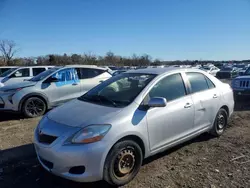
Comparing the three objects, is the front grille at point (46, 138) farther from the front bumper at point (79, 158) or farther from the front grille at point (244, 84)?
the front grille at point (244, 84)

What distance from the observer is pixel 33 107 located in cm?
724

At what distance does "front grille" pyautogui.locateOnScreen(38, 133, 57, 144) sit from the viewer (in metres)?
3.03

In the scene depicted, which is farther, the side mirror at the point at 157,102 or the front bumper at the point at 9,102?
the front bumper at the point at 9,102

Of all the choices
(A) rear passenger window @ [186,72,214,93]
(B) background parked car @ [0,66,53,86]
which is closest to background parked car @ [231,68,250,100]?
(A) rear passenger window @ [186,72,214,93]

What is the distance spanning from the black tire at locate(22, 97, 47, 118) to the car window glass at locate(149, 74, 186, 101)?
15.6 feet

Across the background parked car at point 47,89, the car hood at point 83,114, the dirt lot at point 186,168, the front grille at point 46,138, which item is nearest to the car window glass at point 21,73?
the background parked car at point 47,89

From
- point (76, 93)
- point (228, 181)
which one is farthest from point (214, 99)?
point (76, 93)

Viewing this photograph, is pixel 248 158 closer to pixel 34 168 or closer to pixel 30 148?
pixel 34 168

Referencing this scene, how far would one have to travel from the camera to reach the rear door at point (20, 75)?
11.5 metres

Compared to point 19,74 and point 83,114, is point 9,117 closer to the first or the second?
point 19,74

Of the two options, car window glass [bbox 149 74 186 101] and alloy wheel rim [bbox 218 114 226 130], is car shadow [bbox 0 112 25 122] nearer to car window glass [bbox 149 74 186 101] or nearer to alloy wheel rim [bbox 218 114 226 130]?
car window glass [bbox 149 74 186 101]

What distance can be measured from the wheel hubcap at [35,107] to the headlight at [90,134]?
483 cm

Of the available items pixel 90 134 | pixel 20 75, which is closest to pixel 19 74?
pixel 20 75

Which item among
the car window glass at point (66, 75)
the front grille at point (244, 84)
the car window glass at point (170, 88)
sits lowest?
the front grille at point (244, 84)
